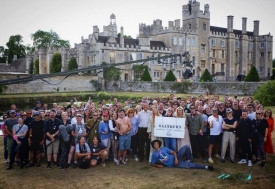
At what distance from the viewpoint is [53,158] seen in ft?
33.6

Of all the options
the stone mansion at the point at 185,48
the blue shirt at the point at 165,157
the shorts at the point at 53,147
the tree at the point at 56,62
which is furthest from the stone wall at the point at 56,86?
the blue shirt at the point at 165,157

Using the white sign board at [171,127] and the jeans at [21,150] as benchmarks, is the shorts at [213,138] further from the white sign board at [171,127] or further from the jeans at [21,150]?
the jeans at [21,150]

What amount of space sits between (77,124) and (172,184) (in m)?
3.37

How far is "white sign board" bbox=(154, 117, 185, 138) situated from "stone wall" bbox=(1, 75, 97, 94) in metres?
30.2

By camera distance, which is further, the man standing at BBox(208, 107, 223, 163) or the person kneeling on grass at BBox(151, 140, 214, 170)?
the man standing at BBox(208, 107, 223, 163)

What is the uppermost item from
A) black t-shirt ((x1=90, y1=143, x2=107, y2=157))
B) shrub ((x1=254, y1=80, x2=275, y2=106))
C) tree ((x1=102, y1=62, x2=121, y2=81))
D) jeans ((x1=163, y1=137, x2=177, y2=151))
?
tree ((x1=102, y1=62, x2=121, y2=81))

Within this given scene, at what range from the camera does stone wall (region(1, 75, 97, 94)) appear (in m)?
37.7

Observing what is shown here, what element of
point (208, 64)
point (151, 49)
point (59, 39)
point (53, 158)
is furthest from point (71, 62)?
point (53, 158)

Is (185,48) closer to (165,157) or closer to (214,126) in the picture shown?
(214,126)

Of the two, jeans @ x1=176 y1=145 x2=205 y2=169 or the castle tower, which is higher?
the castle tower

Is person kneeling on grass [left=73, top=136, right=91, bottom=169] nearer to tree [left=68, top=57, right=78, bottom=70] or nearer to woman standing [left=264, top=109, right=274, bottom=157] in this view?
woman standing [left=264, top=109, right=274, bottom=157]

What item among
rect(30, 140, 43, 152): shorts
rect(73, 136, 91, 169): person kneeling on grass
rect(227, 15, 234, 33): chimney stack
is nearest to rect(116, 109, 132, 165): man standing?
rect(73, 136, 91, 169): person kneeling on grass

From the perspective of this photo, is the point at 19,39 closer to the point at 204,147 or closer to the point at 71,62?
the point at 71,62

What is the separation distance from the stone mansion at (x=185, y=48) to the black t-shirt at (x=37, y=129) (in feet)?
128
